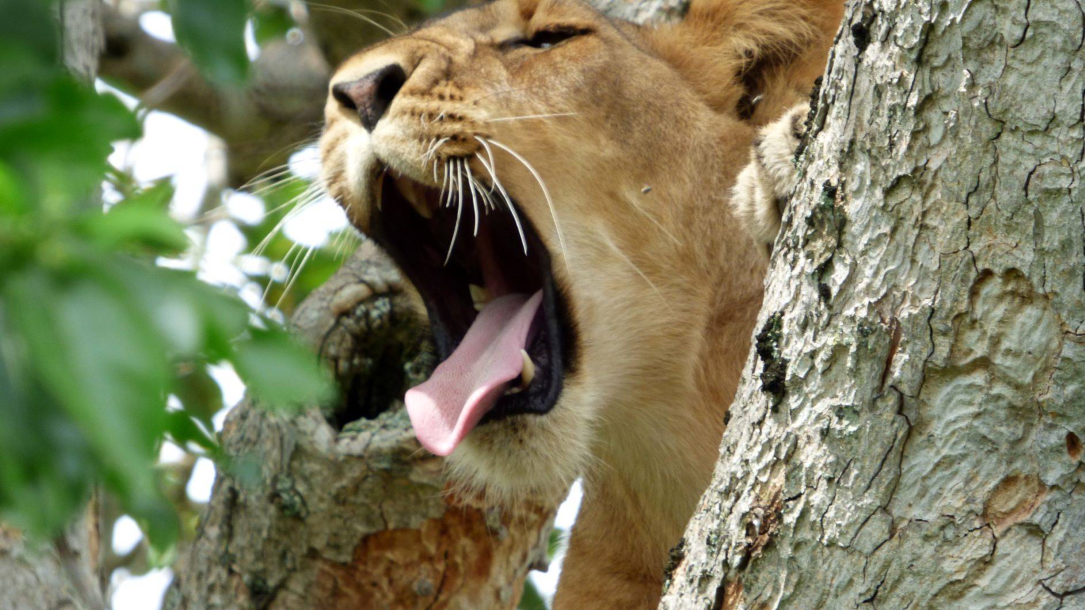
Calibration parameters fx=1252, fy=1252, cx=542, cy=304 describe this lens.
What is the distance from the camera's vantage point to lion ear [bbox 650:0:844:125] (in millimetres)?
3312

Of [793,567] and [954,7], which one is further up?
[954,7]

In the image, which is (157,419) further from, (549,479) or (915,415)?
(549,479)

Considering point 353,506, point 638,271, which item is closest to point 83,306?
point 638,271

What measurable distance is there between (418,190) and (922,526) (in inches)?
73.7

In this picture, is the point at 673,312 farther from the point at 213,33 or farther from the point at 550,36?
the point at 213,33

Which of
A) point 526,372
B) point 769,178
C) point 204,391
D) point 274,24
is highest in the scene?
point 769,178

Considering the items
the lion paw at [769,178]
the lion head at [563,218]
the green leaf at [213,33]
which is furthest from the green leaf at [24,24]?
the lion paw at [769,178]

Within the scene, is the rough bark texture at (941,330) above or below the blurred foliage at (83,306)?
above

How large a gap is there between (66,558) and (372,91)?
139 cm

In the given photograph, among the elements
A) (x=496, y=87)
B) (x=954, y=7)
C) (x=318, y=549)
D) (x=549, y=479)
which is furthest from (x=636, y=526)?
(x=954, y=7)

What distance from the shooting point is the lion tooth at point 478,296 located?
3449 millimetres

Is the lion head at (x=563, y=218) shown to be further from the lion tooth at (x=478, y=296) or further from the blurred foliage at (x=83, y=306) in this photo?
the blurred foliage at (x=83, y=306)

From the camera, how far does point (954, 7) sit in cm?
163

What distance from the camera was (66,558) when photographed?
3121 millimetres
